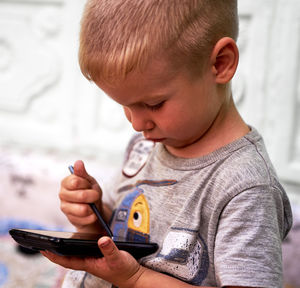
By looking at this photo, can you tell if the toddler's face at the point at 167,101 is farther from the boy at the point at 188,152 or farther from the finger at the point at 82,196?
the finger at the point at 82,196

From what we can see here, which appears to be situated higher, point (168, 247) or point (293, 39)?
point (293, 39)

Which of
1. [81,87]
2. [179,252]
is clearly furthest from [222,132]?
[81,87]

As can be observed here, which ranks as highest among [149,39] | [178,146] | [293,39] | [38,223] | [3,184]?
[293,39]

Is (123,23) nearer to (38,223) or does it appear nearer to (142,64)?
(142,64)

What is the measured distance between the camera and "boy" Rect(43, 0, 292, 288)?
1.62ft

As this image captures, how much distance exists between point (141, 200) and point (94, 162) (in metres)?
0.71

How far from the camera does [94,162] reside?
133cm

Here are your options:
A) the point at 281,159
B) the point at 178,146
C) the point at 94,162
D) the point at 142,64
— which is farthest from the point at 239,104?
the point at 142,64

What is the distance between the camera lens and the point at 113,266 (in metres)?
0.53

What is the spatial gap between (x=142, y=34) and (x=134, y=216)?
0.88 ft

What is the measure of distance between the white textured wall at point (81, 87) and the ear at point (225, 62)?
1.98ft

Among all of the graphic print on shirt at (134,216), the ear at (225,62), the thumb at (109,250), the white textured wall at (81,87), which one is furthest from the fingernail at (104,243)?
the white textured wall at (81,87)

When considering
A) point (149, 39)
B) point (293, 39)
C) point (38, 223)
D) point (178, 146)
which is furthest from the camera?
point (38, 223)

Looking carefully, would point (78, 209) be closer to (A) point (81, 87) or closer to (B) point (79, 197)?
(B) point (79, 197)
